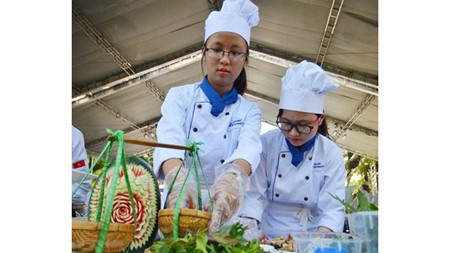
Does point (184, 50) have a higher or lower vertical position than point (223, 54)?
higher

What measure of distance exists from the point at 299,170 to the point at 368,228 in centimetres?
93

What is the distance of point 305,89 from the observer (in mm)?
1880

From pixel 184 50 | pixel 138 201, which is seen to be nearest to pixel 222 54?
pixel 138 201

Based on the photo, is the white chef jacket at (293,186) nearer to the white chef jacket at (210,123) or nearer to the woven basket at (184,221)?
the white chef jacket at (210,123)

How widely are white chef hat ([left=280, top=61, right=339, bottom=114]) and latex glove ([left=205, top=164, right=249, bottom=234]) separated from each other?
574 millimetres

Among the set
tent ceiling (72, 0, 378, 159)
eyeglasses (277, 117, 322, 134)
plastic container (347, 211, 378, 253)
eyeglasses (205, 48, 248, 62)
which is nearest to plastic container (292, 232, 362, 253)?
plastic container (347, 211, 378, 253)

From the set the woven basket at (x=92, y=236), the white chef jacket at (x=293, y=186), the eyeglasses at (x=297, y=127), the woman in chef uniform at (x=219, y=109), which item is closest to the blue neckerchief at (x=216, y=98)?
the woman in chef uniform at (x=219, y=109)

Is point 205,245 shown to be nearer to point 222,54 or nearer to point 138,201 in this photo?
point 138,201
